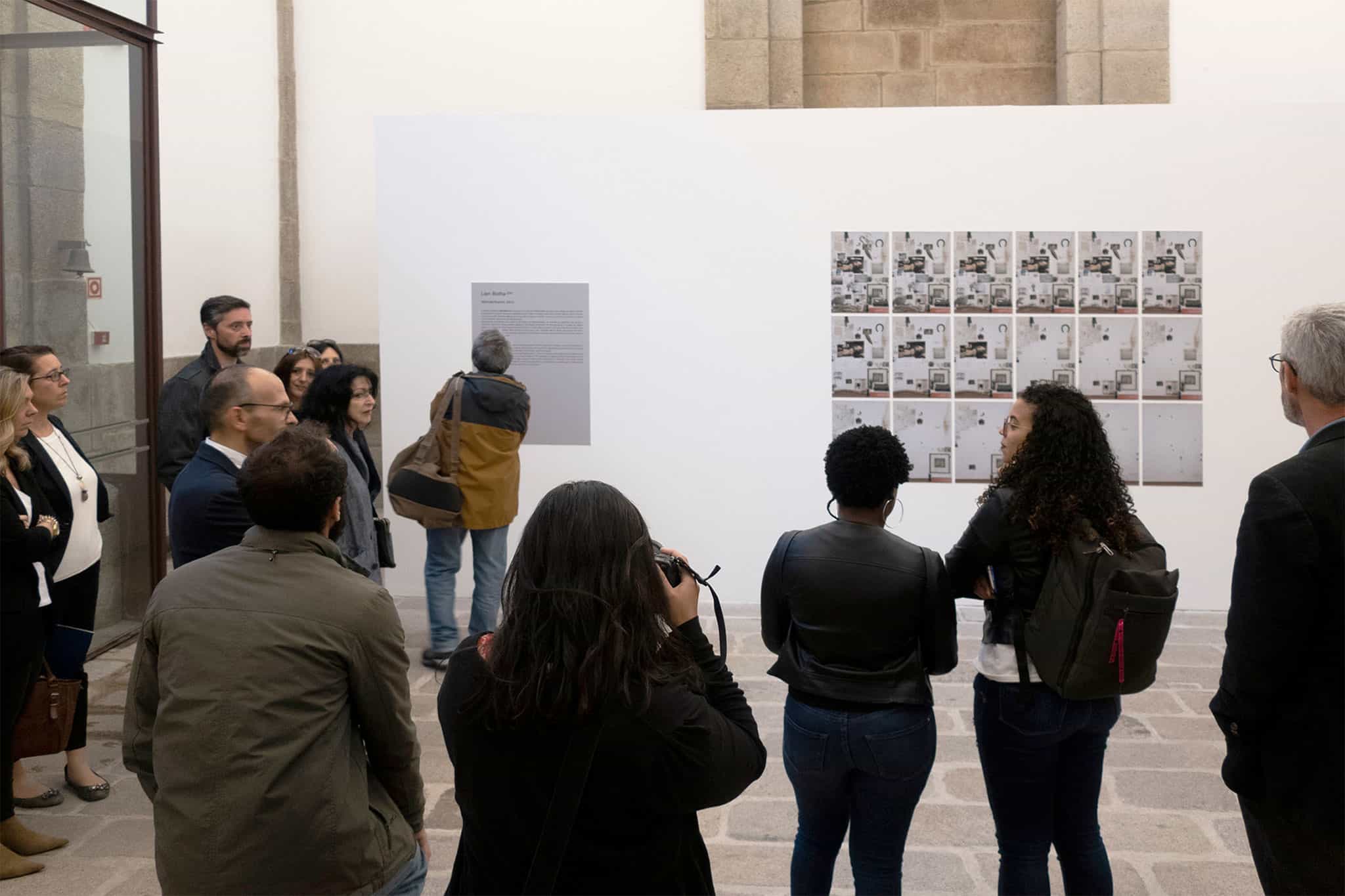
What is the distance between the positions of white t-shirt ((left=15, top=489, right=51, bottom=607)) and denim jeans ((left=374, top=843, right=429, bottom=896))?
250 cm

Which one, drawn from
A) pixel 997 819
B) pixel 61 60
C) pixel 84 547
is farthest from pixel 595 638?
pixel 61 60

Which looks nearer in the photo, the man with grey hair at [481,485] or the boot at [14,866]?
the boot at [14,866]

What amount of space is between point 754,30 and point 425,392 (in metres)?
4.21

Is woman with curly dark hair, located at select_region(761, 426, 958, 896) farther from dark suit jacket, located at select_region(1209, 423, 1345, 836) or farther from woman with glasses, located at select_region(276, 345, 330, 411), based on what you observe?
woman with glasses, located at select_region(276, 345, 330, 411)

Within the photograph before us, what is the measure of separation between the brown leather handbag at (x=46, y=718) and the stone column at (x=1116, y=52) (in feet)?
29.1

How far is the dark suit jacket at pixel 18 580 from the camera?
4633 millimetres

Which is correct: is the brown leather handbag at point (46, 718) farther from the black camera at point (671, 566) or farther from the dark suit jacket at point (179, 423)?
the black camera at point (671, 566)

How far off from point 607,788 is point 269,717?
2.78 feet

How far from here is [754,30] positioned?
10.7 metres

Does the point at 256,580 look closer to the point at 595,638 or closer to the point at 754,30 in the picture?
the point at 595,638

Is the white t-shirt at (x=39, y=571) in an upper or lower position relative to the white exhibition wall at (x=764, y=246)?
lower

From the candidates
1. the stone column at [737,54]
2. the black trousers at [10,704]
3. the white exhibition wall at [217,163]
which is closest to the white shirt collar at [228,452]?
the black trousers at [10,704]

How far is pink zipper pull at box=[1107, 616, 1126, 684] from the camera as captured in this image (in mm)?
3359

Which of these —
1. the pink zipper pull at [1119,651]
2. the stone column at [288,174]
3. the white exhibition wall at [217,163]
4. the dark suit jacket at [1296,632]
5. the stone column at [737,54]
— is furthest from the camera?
the stone column at [288,174]
